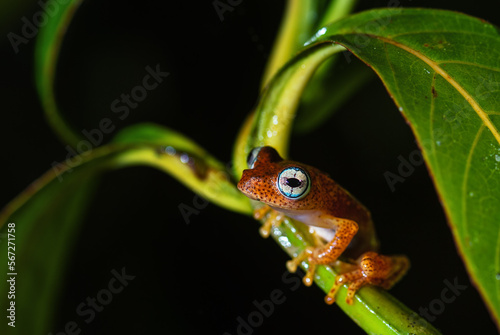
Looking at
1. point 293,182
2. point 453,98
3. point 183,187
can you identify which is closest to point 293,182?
point 293,182

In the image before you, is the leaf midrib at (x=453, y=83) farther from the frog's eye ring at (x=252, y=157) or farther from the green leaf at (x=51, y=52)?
the green leaf at (x=51, y=52)

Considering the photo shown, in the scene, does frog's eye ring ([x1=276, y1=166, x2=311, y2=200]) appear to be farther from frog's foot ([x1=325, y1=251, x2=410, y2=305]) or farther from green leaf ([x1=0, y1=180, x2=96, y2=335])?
green leaf ([x1=0, y1=180, x2=96, y2=335])

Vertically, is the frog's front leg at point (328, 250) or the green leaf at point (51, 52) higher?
the green leaf at point (51, 52)

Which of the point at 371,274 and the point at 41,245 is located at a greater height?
the point at 41,245

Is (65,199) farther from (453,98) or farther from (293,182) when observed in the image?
(453,98)

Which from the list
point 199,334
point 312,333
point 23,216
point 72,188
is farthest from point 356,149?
point 23,216

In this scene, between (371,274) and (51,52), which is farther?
(51,52)

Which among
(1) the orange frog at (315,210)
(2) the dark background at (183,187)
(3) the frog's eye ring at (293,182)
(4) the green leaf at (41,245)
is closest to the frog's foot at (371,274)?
(1) the orange frog at (315,210)
